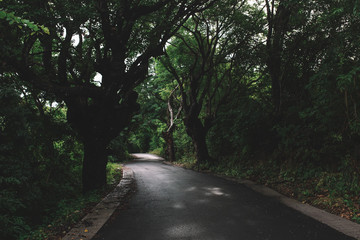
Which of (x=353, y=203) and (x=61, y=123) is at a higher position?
(x=61, y=123)

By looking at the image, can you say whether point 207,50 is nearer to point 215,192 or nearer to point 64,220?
point 215,192

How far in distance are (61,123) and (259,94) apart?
10.7 metres

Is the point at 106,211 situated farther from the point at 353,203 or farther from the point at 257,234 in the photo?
the point at 353,203

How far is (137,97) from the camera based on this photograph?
9555 mm

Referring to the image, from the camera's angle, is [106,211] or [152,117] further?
[152,117]

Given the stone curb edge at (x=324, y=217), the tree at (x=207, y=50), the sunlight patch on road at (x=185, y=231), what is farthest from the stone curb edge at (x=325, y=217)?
the tree at (x=207, y=50)

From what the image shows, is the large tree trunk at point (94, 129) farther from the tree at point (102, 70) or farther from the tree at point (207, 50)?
the tree at point (207, 50)

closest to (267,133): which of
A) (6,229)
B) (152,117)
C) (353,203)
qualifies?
(353,203)

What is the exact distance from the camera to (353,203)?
5457mm

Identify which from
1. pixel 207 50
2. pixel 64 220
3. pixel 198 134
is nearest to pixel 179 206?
pixel 64 220

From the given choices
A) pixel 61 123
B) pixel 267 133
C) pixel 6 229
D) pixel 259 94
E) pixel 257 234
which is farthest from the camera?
pixel 259 94

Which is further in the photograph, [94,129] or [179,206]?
[94,129]

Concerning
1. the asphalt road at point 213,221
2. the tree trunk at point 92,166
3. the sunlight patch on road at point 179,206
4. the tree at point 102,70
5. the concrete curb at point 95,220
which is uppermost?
the tree at point 102,70

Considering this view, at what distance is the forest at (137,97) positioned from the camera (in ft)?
19.2
